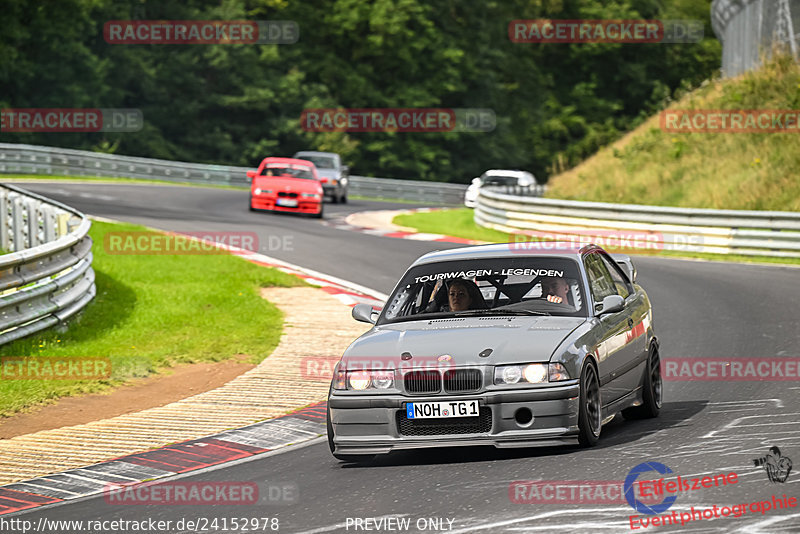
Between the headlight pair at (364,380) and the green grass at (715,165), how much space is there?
20105 millimetres

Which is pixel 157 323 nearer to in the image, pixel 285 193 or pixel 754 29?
pixel 285 193

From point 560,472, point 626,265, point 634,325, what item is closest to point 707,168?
point 626,265

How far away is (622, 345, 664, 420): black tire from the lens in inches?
382

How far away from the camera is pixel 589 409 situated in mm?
8336

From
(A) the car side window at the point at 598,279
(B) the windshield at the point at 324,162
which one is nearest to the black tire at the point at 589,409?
(A) the car side window at the point at 598,279

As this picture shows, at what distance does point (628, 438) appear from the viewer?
28.6 feet

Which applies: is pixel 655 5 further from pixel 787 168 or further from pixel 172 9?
pixel 787 168

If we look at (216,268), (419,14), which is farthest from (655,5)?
(216,268)

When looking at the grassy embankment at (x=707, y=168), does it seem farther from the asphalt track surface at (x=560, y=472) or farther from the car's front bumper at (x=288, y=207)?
the asphalt track surface at (x=560, y=472)

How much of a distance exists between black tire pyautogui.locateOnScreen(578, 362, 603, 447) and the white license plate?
68 centimetres

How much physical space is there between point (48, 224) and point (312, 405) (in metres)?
9.31

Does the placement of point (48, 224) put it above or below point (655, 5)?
below

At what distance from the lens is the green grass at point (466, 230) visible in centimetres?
2389

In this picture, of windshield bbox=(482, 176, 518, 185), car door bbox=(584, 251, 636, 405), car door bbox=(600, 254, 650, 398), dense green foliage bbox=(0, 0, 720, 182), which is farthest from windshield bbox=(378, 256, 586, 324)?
dense green foliage bbox=(0, 0, 720, 182)
